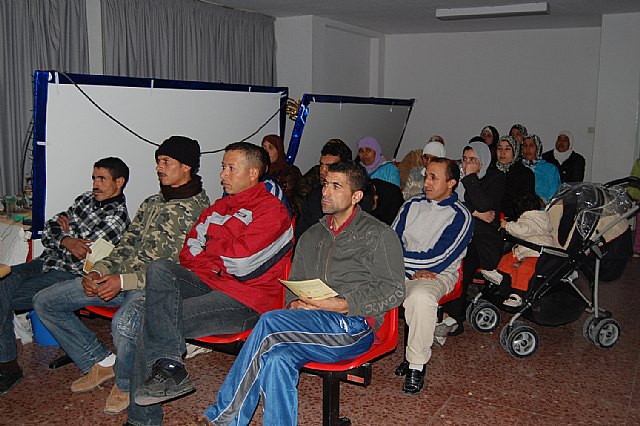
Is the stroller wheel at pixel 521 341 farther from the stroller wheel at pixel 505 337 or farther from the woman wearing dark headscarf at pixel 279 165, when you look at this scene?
the woman wearing dark headscarf at pixel 279 165

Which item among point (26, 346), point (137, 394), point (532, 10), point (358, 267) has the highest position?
point (532, 10)

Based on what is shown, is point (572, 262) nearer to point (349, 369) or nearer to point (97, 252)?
point (349, 369)

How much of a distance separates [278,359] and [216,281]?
69 centimetres

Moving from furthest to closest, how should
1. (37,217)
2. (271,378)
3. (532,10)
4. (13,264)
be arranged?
(532,10), (13,264), (37,217), (271,378)

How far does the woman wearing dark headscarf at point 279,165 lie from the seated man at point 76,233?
4.67 feet

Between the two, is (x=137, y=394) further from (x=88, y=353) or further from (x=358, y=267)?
(x=358, y=267)

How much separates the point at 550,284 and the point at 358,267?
1.59 metres

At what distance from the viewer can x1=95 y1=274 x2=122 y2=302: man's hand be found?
3.21 metres

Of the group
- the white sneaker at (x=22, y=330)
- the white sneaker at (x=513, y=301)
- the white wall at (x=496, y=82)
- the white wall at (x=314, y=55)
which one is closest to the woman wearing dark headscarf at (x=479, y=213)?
the white sneaker at (x=513, y=301)

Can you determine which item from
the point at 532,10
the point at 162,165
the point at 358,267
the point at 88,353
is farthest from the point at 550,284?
the point at 532,10

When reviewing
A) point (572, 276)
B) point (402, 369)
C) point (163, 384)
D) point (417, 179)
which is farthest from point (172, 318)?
point (417, 179)

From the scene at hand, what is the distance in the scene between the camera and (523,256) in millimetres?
4121

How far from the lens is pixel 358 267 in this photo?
9.79 ft

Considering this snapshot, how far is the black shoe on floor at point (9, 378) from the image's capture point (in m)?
3.47
